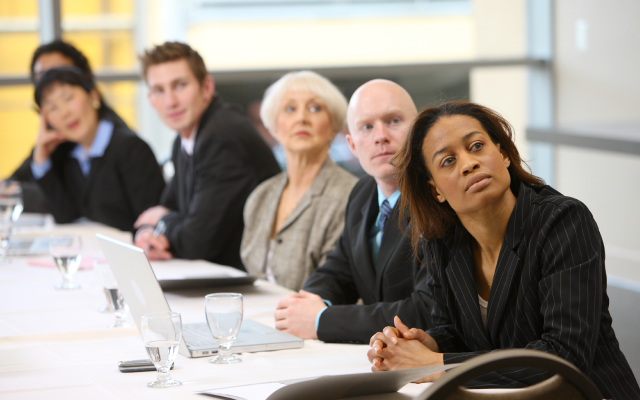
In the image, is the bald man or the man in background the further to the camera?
the man in background

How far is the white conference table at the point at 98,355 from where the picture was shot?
47.7 inches

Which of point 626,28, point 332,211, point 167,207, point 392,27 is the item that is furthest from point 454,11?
point 332,211

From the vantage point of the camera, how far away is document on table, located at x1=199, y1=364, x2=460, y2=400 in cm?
98

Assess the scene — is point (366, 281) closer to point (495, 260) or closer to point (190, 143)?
point (495, 260)

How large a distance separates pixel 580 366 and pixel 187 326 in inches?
33.4

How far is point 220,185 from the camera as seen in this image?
299 centimetres

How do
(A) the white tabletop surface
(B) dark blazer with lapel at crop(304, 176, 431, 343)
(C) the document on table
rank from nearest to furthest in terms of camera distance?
(C) the document on table < (A) the white tabletop surface < (B) dark blazer with lapel at crop(304, 176, 431, 343)

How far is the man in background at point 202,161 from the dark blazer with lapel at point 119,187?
0.40 metres

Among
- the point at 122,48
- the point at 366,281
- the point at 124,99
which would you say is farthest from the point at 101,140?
the point at 122,48

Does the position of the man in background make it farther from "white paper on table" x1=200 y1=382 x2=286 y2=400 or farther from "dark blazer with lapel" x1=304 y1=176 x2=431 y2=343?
"white paper on table" x1=200 y1=382 x2=286 y2=400

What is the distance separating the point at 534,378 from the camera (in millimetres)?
1229

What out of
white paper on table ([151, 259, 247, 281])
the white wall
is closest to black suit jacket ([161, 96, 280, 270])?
white paper on table ([151, 259, 247, 281])

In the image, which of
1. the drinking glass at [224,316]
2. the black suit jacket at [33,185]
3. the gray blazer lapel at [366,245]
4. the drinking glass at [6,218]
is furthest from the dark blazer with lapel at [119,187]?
the drinking glass at [224,316]

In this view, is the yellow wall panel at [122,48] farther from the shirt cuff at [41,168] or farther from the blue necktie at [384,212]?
the blue necktie at [384,212]
